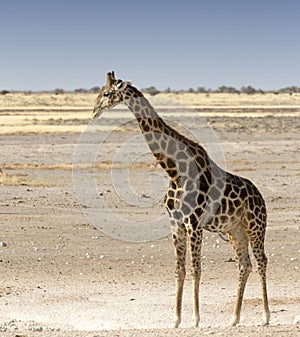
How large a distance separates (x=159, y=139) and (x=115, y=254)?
5.61 metres

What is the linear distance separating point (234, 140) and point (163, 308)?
29656 mm

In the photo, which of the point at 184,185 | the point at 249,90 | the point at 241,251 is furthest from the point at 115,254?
the point at 249,90

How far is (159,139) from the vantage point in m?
9.12

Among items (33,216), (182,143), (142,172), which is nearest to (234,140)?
(142,172)

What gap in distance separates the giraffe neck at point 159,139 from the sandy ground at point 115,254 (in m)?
0.27

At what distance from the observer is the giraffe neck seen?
29.8 ft

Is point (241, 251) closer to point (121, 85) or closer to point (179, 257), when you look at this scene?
point (179, 257)

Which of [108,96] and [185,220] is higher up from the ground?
[108,96]

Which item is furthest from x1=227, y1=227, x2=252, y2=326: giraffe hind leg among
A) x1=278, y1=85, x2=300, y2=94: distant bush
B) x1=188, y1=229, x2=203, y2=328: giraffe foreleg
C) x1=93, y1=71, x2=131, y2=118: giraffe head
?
x1=278, y1=85, x2=300, y2=94: distant bush

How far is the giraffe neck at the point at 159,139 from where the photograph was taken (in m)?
9.08

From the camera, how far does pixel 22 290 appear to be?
11.9 metres

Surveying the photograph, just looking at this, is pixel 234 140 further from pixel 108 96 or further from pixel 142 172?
pixel 108 96

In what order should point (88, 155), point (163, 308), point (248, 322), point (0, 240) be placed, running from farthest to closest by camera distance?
1. point (88, 155)
2. point (0, 240)
3. point (163, 308)
4. point (248, 322)

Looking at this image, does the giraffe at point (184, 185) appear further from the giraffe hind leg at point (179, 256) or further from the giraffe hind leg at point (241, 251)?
the giraffe hind leg at point (241, 251)
